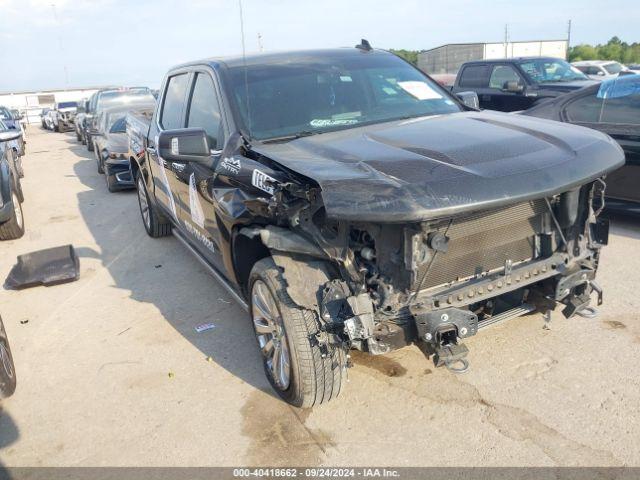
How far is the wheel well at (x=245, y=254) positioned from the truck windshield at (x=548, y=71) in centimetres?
933

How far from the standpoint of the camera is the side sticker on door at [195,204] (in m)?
4.26

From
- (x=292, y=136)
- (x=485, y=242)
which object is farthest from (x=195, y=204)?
(x=485, y=242)

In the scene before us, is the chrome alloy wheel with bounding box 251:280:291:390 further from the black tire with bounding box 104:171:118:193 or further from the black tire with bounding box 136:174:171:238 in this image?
the black tire with bounding box 104:171:118:193

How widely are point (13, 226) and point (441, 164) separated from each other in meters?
6.53

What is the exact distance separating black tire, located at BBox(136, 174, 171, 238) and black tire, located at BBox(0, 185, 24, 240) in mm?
1700

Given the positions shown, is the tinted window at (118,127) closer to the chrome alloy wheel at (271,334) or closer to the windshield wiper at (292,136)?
the windshield wiper at (292,136)

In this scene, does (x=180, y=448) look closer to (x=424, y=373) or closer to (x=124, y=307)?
(x=424, y=373)

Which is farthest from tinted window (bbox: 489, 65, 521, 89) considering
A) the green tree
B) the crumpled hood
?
the green tree

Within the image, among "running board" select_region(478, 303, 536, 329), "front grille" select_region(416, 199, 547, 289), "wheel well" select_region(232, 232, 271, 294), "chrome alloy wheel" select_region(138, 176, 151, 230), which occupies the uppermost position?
"front grille" select_region(416, 199, 547, 289)

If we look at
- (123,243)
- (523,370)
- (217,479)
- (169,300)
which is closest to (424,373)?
(523,370)

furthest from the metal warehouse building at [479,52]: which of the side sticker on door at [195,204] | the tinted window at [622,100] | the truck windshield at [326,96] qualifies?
the side sticker on door at [195,204]

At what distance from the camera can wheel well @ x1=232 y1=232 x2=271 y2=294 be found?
353 centimetres

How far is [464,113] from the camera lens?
421cm

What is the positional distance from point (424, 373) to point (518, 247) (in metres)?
1.02
